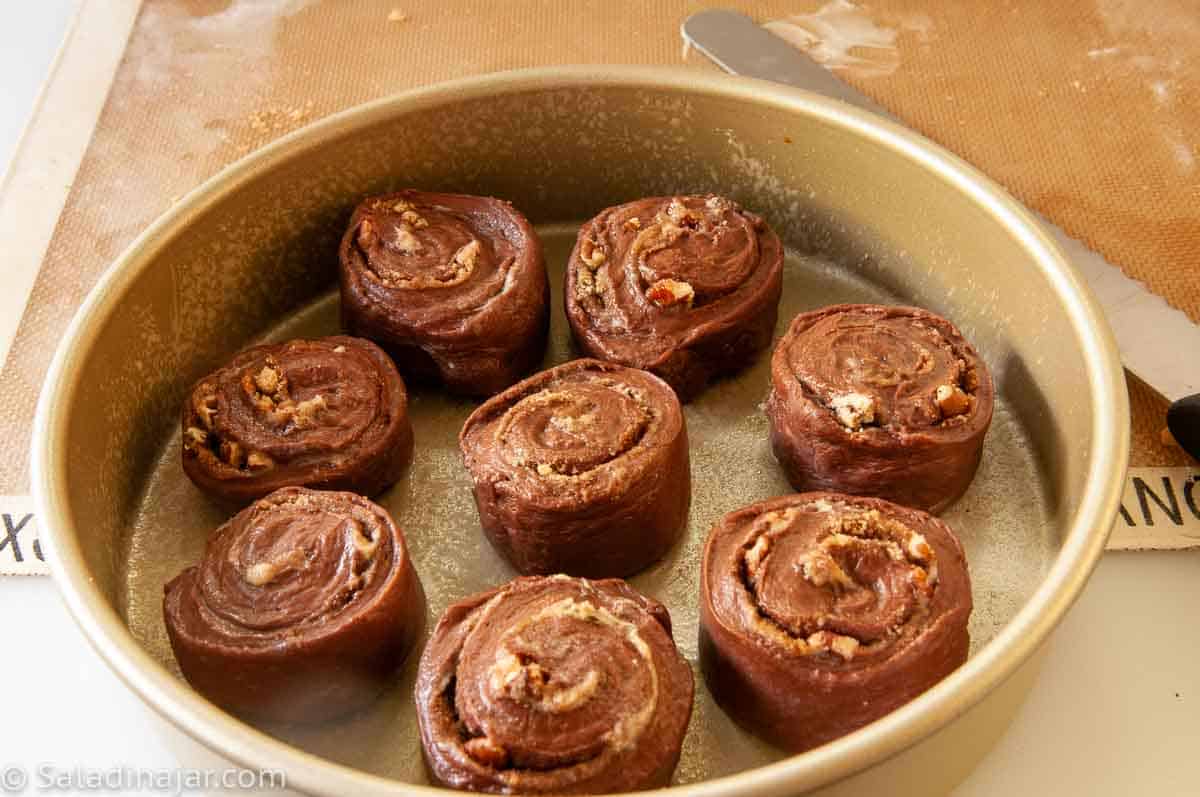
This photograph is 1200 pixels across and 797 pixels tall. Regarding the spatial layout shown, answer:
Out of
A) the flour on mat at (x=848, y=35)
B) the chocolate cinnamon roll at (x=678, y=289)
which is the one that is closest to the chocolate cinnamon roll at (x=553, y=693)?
the chocolate cinnamon roll at (x=678, y=289)

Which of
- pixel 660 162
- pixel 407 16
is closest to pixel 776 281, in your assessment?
pixel 660 162

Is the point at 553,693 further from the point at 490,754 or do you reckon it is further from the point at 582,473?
the point at 582,473

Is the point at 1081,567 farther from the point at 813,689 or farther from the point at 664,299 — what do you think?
the point at 664,299

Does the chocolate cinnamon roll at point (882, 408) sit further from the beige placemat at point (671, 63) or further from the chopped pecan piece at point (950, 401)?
the beige placemat at point (671, 63)

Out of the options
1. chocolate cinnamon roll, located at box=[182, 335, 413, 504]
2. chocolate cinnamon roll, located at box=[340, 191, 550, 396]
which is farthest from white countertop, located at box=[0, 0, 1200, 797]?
chocolate cinnamon roll, located at box=[340, 191, 550, 396]

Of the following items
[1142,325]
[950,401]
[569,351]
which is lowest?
[569,351]

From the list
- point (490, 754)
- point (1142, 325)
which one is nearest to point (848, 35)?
point (1142, 325)
